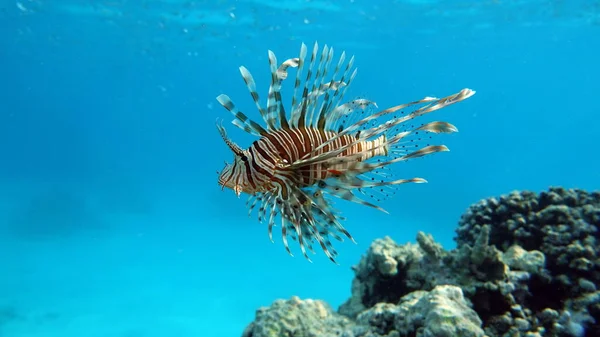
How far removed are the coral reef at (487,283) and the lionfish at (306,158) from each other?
3.73 feet

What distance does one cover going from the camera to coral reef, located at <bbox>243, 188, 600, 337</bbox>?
3689 millimetres

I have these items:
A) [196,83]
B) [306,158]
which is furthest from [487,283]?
[196,83]

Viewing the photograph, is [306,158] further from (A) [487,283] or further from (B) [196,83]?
(B) [196,83]

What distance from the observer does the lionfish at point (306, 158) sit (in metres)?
2.75

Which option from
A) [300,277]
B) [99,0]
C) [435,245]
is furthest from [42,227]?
[435,245]

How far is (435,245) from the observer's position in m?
5.17

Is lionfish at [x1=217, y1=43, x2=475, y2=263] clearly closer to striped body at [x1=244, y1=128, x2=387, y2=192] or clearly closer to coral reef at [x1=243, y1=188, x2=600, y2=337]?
striped body at [x1=244, y1=128, x2=387, y2=192]

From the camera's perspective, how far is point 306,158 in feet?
9.46

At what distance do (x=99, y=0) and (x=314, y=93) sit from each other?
23979 mm

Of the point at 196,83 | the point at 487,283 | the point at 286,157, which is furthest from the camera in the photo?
the point at 196,83

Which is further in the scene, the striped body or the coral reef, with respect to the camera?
the coral reef

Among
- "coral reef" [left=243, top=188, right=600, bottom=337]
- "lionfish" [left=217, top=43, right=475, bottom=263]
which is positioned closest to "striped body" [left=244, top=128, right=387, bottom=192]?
"lionfish" [left=217, top=43, right=475, bottom=263]

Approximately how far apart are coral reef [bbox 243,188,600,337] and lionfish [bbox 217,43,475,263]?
114 centimetres

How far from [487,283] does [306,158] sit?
8.23 feet
